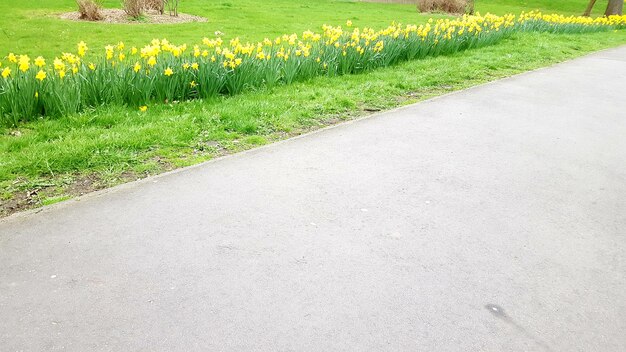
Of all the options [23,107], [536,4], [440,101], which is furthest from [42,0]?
[536,4]

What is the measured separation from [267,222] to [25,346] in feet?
5.95

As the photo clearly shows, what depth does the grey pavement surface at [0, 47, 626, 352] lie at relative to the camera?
276 cm

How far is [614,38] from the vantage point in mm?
18328

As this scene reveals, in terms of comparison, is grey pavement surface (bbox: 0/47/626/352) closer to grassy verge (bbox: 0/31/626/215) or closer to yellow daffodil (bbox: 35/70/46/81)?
grassy verge (bbox: 0/31/626/215)

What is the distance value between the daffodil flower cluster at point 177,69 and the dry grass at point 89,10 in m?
4.49

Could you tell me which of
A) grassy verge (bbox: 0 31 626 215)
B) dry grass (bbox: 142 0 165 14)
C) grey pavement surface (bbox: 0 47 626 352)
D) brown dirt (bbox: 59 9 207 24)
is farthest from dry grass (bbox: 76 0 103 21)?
grey pavement surface (bbox: 0 47 626 352)

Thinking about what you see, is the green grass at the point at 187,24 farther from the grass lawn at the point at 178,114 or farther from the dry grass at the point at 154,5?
the dry grass at the point at 154,5

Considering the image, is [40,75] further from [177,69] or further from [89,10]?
[89,10]

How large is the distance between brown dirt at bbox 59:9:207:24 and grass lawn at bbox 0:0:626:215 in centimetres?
64

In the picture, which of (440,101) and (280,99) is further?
(440,101)

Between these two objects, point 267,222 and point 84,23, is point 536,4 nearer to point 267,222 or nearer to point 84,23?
point 84,23

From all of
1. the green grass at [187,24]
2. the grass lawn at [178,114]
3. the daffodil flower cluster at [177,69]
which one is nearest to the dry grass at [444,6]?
the green grass at [187,24]

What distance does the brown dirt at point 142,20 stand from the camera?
566 inches

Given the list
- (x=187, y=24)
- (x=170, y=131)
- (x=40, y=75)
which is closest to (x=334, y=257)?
(x=170, y=131)
